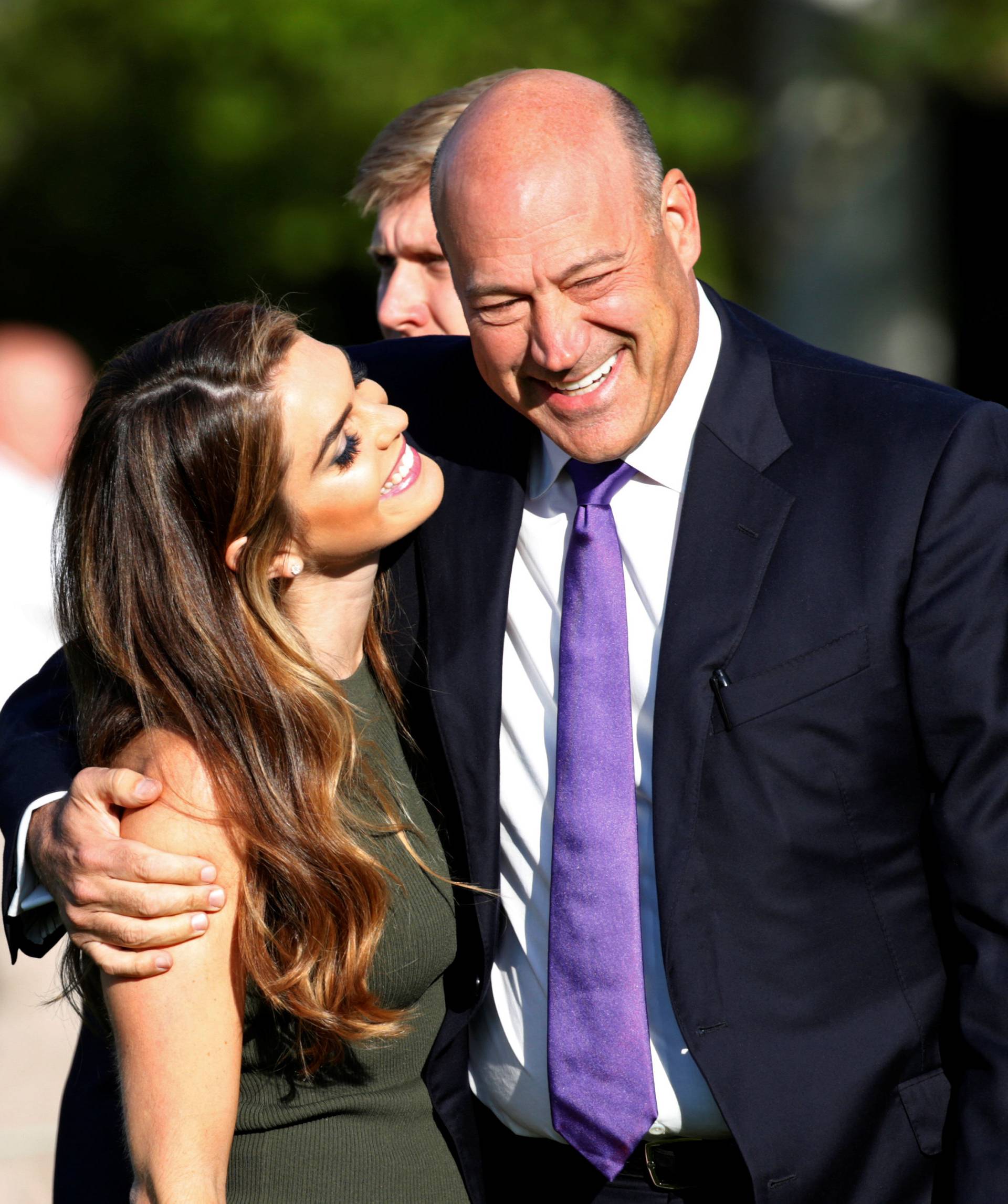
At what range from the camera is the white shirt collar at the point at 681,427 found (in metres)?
2.38

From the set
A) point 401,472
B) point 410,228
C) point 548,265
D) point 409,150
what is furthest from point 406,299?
point 548,265

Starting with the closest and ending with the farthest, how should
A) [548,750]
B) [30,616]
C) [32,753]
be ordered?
1. [548,750]
2. [32,753]
3. [30,616]

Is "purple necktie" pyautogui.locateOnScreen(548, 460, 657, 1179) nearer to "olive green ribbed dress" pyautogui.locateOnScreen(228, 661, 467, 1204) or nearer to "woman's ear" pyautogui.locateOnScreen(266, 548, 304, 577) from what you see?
"olive green ribbed dress" pyautogui.locateOnScreen(228, 661, 467, 1204)

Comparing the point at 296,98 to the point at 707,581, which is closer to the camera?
the point at 707,581

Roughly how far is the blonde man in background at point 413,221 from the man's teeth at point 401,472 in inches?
39.5

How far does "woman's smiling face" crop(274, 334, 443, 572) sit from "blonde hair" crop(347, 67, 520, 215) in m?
1.10

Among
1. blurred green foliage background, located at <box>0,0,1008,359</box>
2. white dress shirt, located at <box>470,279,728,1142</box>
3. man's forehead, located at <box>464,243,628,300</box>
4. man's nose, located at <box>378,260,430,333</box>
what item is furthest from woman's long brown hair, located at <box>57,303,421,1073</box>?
blurred green foliage background, located at <box>0,0,1008,359</box>

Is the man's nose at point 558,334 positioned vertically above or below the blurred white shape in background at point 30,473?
above

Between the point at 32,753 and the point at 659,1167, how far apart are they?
1.27 m

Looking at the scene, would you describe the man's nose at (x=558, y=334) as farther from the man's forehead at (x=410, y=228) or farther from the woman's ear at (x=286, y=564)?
the man's forehead at (x=410, y=228)

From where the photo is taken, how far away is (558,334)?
230cm

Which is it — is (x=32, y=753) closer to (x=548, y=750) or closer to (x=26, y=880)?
(x=26, y=880)

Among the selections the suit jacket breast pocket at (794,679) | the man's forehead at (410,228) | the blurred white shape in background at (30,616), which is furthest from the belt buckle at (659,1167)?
the blurred white shape in background at (30,616)

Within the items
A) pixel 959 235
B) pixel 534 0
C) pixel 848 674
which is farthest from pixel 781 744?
pixel 959 235
